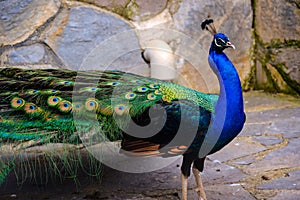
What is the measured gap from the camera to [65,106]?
222 cm

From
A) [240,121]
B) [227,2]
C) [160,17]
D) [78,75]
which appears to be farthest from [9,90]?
[227,2]

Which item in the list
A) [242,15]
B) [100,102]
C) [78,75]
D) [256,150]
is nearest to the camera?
[100,102]

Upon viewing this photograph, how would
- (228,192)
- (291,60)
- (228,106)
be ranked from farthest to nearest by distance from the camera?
(291,60)
(228,192)
(228,106)

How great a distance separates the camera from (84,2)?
12.0ft

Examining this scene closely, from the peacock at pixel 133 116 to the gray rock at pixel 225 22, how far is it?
175 centimetres

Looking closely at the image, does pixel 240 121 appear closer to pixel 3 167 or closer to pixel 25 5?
pixel 3 167

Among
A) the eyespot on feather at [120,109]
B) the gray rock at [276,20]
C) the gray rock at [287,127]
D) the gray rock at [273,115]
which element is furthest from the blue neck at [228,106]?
the gray rock at [276,20]

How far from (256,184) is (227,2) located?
6.46ft

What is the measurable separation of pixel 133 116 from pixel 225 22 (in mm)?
2137

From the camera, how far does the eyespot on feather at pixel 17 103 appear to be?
87.7 inches

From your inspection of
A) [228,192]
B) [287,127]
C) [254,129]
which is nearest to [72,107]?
[228,192]

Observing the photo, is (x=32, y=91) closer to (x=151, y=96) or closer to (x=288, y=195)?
(x=151, y=96)

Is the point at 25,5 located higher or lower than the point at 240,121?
higher

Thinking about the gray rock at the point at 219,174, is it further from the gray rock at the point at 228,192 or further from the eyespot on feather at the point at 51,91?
the eyespot on feather at the point at 51,91
